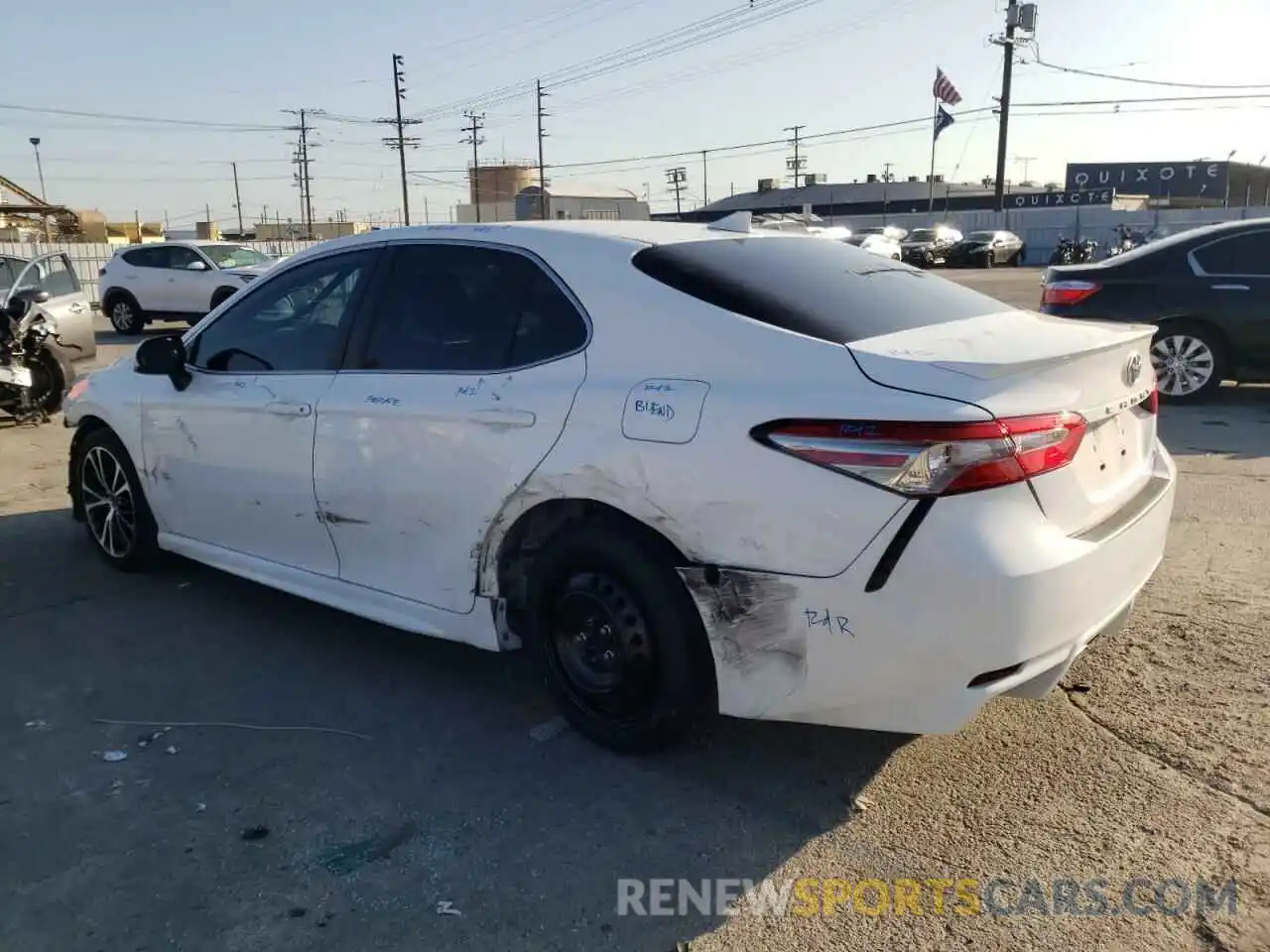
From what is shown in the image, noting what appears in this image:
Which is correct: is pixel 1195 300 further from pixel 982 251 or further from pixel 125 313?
pixel 982 251

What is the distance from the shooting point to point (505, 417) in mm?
3332

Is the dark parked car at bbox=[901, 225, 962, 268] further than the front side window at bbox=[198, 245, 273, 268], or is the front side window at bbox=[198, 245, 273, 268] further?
the dark parked car at bbox=[901, 225, 962, 268]

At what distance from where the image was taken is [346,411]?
3.83 meters

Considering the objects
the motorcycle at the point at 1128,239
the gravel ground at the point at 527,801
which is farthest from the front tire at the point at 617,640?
the motorcycle at the point at 1128,239

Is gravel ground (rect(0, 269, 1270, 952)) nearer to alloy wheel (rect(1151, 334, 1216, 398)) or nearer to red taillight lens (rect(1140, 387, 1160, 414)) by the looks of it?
red taillight lens (rect(1140, 387, 1160, 414))

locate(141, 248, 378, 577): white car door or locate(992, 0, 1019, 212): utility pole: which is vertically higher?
locate(992, 0, 1019, 212): utility pole

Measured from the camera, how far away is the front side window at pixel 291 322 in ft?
13.3

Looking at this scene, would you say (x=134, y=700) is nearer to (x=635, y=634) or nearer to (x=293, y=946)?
(x=293, y=946)

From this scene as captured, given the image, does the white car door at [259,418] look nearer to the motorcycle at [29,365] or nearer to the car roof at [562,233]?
the car roof at [562,233]

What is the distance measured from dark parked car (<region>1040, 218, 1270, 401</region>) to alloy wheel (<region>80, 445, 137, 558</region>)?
24.2 ft

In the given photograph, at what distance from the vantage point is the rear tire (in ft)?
62.1

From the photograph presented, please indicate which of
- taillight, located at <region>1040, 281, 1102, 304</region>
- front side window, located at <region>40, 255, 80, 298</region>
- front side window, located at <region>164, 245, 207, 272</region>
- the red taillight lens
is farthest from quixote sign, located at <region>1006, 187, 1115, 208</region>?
the red taillight lens

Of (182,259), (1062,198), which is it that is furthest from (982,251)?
(182,259)

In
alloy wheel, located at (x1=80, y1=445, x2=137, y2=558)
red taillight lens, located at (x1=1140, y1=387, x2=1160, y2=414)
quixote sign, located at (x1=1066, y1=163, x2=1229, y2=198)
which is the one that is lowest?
alloy wheel, located at (x1=80, y1=445, x2=137, y2=558)
